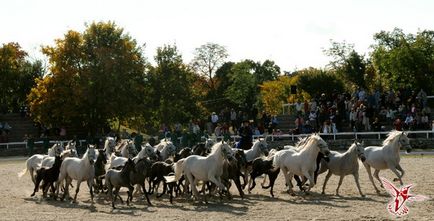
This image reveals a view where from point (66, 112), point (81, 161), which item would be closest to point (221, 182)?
point (81, 161)

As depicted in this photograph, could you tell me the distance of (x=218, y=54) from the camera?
84.2 m

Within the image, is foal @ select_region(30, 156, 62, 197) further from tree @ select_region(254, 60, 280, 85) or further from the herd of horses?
→ tree @ select_region(254, 60, 280, 85)

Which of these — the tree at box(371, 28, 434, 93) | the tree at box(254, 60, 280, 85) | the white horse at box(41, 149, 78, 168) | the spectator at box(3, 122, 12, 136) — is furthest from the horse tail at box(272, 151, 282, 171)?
the tree at box(254, 60, 280, 85)

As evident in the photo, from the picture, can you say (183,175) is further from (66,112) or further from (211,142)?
(66,112)

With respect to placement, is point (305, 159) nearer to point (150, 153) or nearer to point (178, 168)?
point (178, 168)

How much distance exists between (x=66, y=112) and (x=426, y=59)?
2873 cm

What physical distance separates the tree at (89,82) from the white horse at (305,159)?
2927cm

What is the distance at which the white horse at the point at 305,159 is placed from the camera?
18781mm

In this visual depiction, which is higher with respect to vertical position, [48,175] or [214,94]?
[214,94]

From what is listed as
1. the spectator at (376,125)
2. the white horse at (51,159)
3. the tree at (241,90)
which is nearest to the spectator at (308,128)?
the spectator at (376,125)

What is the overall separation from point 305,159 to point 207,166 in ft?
8.91

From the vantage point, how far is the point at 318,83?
207 feet

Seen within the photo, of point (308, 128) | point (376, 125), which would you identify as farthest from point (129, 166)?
point (308, 128)

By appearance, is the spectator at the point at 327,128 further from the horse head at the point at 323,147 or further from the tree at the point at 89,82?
the horse head at the point at 323,147
